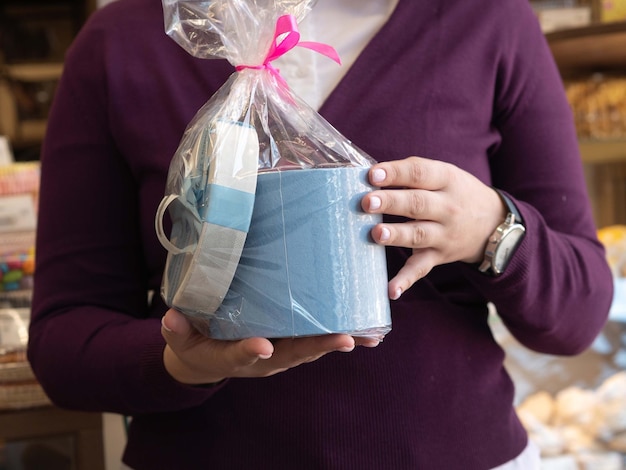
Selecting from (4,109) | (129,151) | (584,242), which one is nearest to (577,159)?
(584,242)

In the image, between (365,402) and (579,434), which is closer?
(365,402)

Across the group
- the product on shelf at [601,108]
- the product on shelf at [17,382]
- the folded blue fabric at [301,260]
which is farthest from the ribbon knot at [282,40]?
the product on shelf at [601,108]

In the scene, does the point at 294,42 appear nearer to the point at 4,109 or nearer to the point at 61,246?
the point at 61,246

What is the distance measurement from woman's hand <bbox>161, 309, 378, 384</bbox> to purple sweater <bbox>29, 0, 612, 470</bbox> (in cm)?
9

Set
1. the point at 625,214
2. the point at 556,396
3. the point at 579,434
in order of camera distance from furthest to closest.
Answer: the point at 625,214, the point at 556,396, the point at 579,434

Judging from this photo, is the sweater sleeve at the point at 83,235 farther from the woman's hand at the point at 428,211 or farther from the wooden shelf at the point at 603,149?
the wooden shelf at the point at 603,149

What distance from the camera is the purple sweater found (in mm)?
657

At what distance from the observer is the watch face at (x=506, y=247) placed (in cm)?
58

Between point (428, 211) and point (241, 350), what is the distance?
0.15 meters

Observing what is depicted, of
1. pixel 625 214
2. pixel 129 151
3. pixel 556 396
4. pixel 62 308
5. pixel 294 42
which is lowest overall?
pixel 556 396

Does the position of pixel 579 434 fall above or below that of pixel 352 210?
below

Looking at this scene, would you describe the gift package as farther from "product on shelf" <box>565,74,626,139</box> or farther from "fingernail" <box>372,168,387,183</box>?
"product on shelf" <box>565,74,626,139</box>

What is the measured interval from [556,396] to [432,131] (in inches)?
30.8

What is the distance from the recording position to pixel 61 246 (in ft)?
2.42
